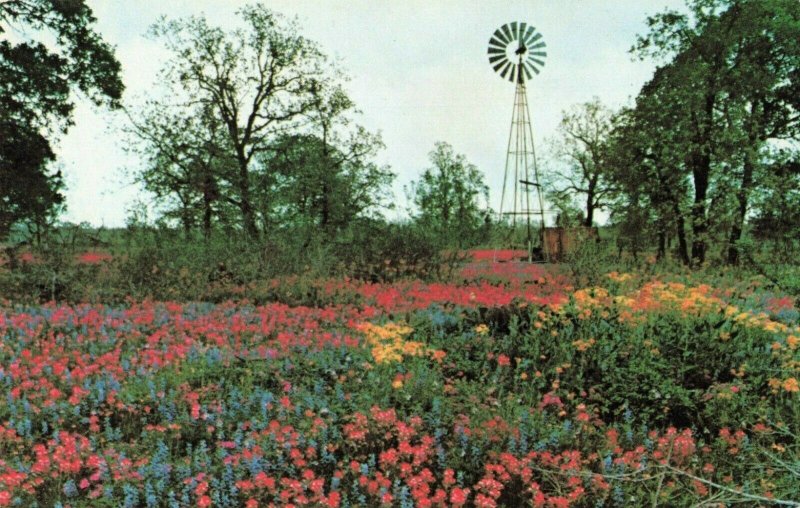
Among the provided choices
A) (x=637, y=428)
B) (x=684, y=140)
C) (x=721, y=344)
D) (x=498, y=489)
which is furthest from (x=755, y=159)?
(x=498, y=489)

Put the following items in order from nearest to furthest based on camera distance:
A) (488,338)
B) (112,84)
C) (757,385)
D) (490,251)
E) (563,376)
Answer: (757,385) < (563,376) < (488,338) < (112,84) < (490,251)

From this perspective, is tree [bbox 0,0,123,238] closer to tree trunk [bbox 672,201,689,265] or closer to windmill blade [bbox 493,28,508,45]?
windmill blade [bbox 493,28,508,45]

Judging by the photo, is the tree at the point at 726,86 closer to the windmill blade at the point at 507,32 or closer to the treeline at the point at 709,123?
the treeline at the point at 709,123

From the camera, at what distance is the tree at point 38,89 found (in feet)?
71.8

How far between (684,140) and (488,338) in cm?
2045

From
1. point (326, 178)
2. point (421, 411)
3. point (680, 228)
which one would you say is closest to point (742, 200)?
point (680, 228)

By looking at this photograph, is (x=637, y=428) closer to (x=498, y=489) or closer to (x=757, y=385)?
(x=757, y=385)

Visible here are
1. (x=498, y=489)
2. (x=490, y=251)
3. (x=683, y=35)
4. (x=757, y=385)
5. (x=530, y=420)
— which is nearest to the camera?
(x=498, y=489)

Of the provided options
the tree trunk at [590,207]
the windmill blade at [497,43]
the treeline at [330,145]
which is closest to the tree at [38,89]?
the treeline at [330,145]

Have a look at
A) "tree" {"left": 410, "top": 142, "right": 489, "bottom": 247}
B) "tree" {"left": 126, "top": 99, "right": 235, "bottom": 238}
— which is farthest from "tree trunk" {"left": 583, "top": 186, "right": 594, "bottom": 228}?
"tree" {"left": 126, "top": 99, "right": 235, "bottom": 238}

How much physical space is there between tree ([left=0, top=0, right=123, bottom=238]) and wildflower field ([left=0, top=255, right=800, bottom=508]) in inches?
602

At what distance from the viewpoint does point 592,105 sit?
44.6 meters

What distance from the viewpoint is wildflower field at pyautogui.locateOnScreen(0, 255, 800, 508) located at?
4547mm

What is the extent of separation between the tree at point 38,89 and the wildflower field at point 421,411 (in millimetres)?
15293
